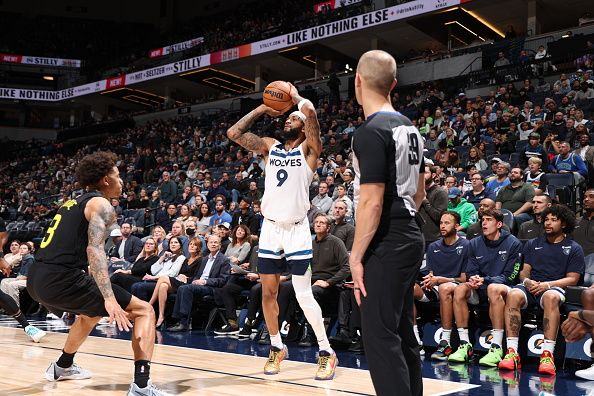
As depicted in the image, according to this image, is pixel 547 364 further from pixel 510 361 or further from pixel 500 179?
pixel 500 179

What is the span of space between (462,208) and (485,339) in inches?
88.9

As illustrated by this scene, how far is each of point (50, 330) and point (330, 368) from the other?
4507mm

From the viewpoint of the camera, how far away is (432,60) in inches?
815

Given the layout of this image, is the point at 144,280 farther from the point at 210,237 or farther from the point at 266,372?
the point at 266,372

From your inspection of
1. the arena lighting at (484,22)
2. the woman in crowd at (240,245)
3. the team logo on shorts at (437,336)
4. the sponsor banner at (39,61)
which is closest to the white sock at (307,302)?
the team logo on shorts at (437,336)

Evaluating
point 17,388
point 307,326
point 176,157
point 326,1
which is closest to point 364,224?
point 17,388

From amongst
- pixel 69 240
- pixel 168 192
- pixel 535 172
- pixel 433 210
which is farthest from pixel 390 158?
pixel 168 192

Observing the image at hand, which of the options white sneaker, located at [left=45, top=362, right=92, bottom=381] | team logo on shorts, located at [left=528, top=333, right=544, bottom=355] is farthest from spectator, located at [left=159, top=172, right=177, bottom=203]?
team logo on shorts, located at [left=528, top=333, right=544, bottom=355]

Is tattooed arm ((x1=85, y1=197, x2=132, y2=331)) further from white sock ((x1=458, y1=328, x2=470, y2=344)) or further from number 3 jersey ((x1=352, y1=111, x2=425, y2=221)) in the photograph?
white sock ((x1=458, y1=328, x2=470, y2=344))

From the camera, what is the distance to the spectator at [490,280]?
5.39 meters

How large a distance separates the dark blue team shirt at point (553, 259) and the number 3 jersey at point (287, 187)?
7.28 feet

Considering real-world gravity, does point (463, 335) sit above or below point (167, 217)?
below

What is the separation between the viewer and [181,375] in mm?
4734

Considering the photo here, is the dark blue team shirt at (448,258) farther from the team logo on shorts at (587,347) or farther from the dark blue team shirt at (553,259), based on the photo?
the team logo on shorts at (587,347)
